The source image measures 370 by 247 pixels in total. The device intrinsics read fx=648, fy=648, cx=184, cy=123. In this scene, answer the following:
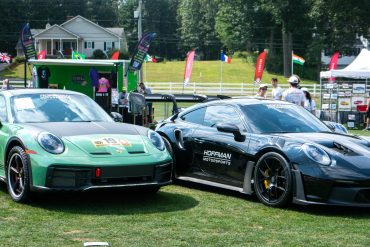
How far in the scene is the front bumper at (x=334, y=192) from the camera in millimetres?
6957

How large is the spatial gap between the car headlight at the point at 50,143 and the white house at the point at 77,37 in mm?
75803

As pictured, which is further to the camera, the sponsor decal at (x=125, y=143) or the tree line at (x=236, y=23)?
the tree line at (x=236, y=23)

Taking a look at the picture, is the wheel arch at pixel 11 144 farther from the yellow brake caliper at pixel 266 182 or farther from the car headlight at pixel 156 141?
the yellow brake caliper at pixel 266 182

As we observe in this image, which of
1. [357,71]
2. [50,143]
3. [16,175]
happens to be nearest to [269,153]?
[50,143]

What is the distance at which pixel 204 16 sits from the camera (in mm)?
108250

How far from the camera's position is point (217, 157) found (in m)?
8.27

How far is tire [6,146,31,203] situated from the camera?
716 centimetres

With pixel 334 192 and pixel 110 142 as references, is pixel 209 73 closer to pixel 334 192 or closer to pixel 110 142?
pixel 110 142

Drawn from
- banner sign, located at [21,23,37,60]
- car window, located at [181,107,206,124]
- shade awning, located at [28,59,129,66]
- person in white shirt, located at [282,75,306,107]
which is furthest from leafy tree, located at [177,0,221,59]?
car window, located at [181,107,206,124]

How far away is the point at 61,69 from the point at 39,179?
1960 cm

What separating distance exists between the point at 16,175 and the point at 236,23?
67.5m

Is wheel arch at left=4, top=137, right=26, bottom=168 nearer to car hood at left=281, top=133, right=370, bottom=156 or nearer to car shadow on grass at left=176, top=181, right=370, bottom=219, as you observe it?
car shadow on grass at left=176, top=181, right=370, bottom=219

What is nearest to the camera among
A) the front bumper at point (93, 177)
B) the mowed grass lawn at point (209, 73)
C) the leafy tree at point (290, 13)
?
the front bumper at point (93, 177)

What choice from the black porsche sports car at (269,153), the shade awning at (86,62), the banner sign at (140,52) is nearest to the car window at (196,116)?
the black porsche sports car at (269,153)
